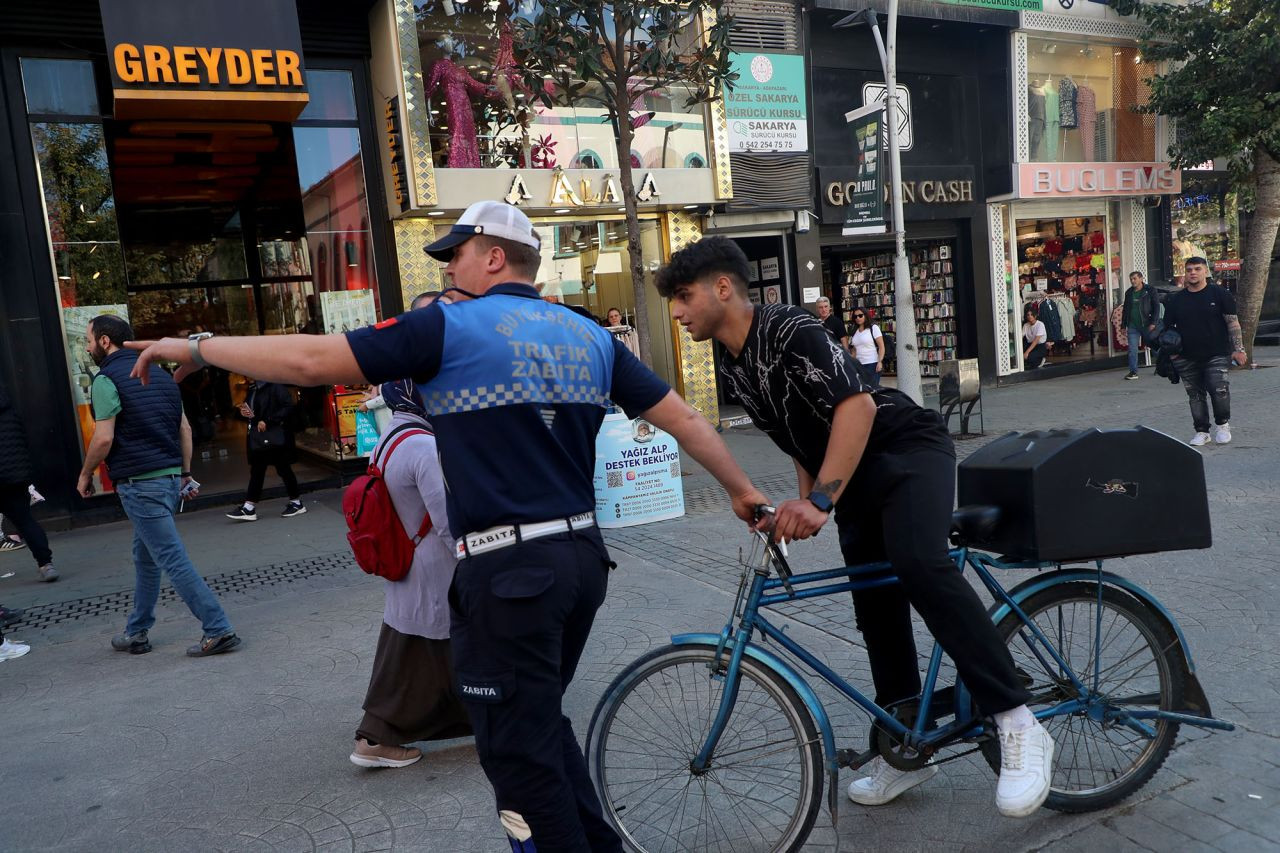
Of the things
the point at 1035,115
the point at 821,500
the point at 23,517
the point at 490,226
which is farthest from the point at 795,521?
the point at 1035,115

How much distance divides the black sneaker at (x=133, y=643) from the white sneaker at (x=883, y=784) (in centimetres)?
438

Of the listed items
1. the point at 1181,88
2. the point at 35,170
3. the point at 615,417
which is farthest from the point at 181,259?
the point at 1181,88

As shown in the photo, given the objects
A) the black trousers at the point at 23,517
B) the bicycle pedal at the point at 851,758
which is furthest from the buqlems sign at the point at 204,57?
the bicycle pedal at the point at 851,758

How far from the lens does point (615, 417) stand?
8.19 m

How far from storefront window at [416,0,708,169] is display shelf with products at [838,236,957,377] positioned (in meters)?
7.23

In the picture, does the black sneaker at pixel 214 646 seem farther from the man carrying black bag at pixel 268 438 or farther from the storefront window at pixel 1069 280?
the storefront window at pixel 1069 280

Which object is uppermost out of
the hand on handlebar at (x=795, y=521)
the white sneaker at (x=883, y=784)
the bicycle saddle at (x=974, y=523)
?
the hand on handlebar at (x=795, y=521)

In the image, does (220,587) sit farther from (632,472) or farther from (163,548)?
(632,472)

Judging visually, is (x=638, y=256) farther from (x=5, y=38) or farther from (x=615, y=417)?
(x=5, y=38)

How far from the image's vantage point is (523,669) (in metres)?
2.21

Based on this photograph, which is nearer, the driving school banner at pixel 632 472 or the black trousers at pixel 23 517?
the black trousers at pixel 23 517

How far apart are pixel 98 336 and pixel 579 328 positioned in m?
3.99

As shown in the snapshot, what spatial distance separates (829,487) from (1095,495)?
2.76 feet

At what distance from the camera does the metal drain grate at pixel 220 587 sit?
6594 millimetres
